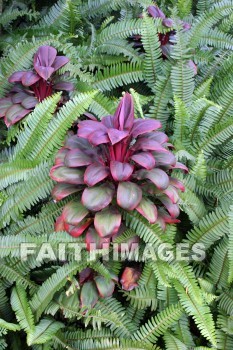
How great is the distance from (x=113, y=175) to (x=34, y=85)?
3.75ft

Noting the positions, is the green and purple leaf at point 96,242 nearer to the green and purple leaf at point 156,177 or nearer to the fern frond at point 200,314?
the green and purple leaf at point 156,177

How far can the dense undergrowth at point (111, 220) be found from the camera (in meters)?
2.29

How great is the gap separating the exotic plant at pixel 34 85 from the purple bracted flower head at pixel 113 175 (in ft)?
2.03

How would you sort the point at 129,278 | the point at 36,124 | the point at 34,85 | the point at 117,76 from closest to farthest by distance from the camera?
the point at 129,278, the point at 36,124, the point at 34,85, the point at 117,76

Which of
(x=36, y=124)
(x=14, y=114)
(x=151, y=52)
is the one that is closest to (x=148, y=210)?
(x=36, y=124)

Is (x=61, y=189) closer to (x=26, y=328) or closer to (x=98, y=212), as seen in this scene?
(x=98, y=212)

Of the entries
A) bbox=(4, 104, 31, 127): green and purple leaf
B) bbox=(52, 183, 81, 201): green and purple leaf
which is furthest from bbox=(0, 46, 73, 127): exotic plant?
bbox=(52, 183, 81, 201): green and purple leaf

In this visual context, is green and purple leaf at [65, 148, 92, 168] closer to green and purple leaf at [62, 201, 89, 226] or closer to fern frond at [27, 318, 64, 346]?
green and purple leaf at [62, 201, 89, 226]

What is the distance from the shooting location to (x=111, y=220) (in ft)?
7.34

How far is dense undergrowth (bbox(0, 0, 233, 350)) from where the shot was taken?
7.52ft

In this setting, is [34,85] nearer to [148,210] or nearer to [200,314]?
[148,210]

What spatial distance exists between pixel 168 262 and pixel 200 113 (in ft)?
3.46

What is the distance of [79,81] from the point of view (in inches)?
122

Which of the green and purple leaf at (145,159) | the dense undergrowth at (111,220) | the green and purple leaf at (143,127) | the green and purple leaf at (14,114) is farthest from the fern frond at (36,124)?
the green and purple leaf at (145,159)
